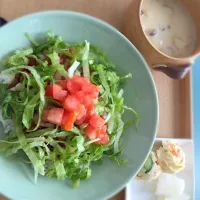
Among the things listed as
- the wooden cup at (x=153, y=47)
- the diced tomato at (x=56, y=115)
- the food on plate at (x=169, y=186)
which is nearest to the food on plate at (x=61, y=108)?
the diced tomato at (x=56, y=115)

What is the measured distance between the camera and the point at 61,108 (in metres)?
0.96

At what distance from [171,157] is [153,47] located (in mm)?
375

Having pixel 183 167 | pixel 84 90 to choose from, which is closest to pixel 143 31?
pixel 84 90

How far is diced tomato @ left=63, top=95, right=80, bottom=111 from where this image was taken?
3.10 ft

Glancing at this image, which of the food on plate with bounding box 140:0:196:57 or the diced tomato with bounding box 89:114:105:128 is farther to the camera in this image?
the food on plate with bounding box 140:0:196:57


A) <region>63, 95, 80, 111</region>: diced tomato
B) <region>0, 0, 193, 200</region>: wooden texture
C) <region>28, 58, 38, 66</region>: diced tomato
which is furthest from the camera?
<region>0, 0, 193, 200</region>: wooden texture

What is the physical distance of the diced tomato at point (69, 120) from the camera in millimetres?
948

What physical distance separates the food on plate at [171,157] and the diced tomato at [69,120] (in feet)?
1.30

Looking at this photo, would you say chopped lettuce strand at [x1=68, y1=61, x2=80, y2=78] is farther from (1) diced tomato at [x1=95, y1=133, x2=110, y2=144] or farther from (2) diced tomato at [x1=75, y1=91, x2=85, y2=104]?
(1) diced tomato at [x1=95, y1=133, x2=110, y2=144]

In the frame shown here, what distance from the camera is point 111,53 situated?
1108mm

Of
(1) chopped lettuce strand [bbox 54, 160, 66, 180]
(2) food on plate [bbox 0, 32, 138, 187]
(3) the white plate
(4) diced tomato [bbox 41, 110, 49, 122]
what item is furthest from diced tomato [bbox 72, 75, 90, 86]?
(3) the white plate

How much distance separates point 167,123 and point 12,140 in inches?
20.7

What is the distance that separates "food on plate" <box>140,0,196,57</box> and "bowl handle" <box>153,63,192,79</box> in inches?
2.0

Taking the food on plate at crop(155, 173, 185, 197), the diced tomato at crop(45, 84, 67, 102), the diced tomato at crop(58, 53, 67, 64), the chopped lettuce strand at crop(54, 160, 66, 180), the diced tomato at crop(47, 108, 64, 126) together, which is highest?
the diced tomato at crop(58, 53, 67, 64)
